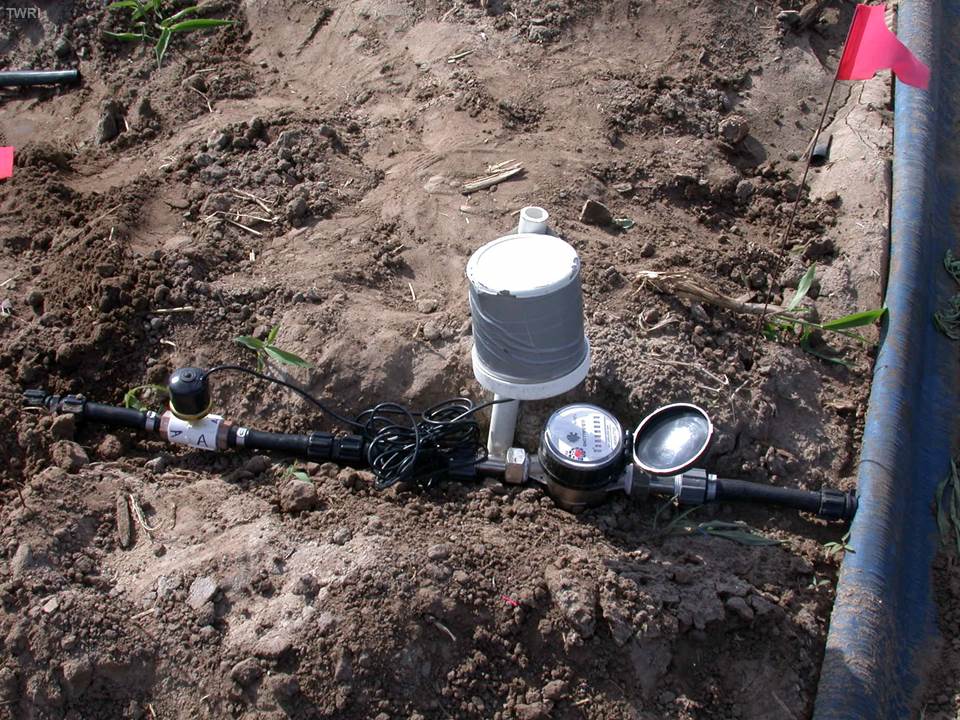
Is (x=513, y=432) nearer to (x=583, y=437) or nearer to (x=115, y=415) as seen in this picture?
(x=583, y=437)

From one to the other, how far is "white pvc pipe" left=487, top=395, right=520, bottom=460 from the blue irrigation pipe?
1.19 m

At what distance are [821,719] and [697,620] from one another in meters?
0.44

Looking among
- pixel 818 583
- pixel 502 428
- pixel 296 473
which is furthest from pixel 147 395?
pixel 818 583

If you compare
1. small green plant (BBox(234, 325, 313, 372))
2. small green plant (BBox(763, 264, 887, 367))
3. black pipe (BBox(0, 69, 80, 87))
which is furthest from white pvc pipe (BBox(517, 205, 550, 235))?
black pipe (BBox(0, 69, 80, 87))

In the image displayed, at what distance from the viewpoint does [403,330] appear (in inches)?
135

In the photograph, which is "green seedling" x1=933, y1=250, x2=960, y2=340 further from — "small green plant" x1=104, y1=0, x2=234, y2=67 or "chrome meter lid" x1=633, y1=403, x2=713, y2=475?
"small green plant" x1=104, y1=0, x2=234, y2=67

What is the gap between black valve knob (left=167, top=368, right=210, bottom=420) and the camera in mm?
3053

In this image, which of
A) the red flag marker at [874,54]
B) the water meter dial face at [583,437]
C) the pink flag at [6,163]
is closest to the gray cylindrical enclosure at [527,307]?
the water meter dial face at [583,437]

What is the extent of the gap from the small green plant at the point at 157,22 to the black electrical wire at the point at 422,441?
2812mm

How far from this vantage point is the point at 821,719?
2646mm

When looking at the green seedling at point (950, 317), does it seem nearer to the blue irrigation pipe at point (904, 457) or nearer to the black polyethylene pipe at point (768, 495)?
the blue irrigation pipe at point (904, 457)

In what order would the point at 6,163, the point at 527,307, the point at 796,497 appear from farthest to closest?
the point at 6,163 → the point at 796,497 → the point at 527,307

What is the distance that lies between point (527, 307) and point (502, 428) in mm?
718

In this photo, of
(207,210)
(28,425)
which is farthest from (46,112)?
(28,425)
